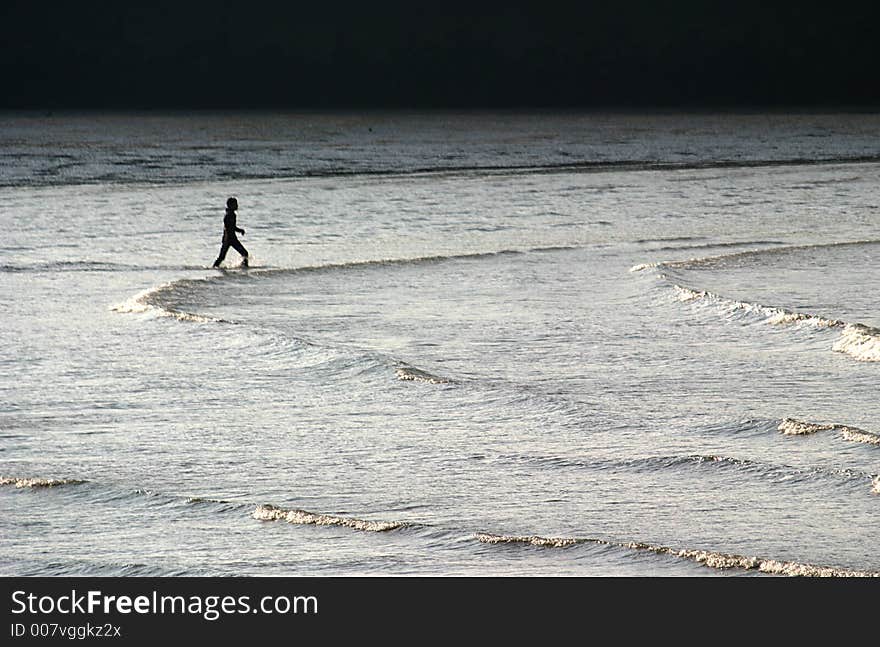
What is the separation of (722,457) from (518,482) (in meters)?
1.13

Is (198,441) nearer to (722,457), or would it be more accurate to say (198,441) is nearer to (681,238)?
(722,457)

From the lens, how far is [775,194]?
93.4 ft

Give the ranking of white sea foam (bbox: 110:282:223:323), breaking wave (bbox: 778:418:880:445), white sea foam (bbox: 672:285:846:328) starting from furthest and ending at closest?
white sea foam (bbox: 110:282:223:323)
white sea foam (bbox: 672:285:846:328)
breaking wave (bbox: 778:418:880:445)

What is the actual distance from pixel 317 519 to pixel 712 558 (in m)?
1.78

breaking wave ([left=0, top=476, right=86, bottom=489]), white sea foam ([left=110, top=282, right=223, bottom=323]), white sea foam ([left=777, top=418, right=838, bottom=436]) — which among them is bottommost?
white sea foam ([left=110, top=282, right=223, bottom=323])

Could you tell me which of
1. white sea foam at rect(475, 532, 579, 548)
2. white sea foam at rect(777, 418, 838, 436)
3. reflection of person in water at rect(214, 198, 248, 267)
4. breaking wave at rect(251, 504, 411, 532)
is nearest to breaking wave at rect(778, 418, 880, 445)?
white sea foam at rect(777, 418, 838, 436)

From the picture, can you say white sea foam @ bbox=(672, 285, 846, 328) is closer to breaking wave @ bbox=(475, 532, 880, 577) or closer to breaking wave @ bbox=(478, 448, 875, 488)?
breaking wave @ bbox=(478, 448, 875, 488)

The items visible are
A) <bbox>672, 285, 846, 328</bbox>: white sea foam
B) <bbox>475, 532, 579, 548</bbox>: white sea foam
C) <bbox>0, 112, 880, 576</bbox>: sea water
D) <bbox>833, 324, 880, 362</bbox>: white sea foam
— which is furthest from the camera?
<bbox>672, 285, 846, 328</bbox>: white sea foam

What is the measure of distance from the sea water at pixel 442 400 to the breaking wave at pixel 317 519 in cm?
2

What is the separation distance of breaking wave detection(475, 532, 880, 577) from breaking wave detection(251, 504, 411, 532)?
0.44 m

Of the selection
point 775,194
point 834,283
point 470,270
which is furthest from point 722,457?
point 775,194

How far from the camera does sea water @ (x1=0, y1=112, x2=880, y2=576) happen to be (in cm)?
651

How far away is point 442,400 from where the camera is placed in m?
9.31

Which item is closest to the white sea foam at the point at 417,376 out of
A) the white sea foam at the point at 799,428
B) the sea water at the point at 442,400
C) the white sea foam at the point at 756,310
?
the sea water at the point at 442,400
